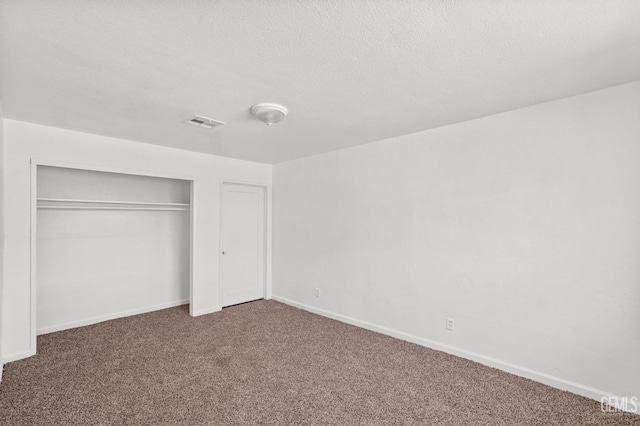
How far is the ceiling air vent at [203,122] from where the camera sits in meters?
2.92

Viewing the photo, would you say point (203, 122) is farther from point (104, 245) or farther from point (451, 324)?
point (451, 324)

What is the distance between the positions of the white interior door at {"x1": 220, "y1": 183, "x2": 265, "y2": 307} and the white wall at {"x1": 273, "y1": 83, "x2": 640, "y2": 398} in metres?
1.60

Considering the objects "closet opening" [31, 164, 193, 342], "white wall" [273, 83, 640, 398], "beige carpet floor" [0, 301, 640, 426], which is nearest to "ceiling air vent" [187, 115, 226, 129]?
"closet opening" [31, 164, 193, 342]

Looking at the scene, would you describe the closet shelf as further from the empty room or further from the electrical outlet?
the electrical outlet

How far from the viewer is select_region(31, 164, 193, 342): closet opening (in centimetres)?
375

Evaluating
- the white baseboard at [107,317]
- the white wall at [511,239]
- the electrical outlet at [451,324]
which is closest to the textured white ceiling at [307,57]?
the white wall at [511,239]

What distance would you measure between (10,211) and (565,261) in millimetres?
5048

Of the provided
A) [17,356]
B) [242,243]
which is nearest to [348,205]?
[242,243]

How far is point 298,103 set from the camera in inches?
100

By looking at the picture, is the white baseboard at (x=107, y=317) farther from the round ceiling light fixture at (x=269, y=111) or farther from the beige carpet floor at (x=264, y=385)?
the round ceiling light fixture at (x=269, y=111)

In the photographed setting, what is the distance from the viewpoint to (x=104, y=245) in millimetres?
4188

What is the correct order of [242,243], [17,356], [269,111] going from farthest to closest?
A: [242,243] → [17,356] → [269,111]

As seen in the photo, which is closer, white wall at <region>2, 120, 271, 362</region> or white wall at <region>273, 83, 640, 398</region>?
white wall at <region>273, 83, 640, 398</region>

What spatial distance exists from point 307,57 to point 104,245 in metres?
3.96
